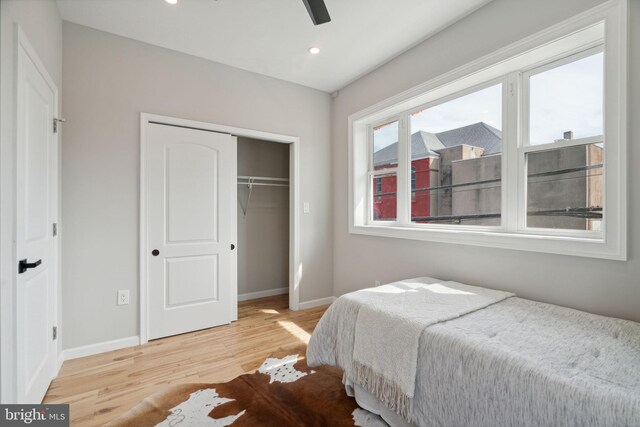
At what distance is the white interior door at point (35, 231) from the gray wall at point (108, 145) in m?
0.26

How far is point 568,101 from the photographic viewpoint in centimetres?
193

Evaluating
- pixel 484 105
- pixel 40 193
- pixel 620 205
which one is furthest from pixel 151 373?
pixel 484 105

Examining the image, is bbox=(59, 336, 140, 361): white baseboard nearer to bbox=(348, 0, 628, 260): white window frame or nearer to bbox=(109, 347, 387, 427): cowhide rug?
bbox=(109, 347, 387, 427): cowhide rug

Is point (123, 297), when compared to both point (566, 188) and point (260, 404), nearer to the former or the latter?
point (260, 404)

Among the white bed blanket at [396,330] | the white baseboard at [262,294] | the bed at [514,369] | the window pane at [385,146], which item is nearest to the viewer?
the bed at [514,369]

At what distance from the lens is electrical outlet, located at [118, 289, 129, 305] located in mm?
2600

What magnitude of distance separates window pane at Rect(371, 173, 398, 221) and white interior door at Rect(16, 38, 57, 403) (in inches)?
114

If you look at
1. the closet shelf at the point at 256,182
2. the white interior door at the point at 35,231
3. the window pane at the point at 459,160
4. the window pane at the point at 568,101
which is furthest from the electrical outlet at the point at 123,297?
the window pane at the point at 568,101

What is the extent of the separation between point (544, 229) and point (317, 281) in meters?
2.45

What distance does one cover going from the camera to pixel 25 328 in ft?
5.19

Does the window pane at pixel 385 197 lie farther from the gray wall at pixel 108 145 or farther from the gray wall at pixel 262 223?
the gray wall at pixel 108 145

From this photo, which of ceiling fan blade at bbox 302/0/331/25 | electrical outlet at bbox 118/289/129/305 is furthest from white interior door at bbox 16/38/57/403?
ceiling fan blade at bbox 302/0/331/25

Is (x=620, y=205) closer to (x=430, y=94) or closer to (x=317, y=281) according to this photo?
(x=430, y=94)

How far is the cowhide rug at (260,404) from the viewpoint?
64.9 inches
